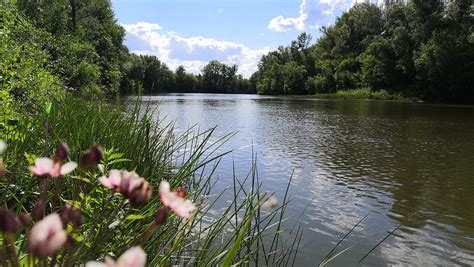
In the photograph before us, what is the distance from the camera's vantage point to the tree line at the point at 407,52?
4316 centimetres

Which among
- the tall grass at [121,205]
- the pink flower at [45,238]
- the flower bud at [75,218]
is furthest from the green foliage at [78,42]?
the pink flower at [45,238]

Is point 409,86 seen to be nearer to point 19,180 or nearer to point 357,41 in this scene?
point 357,41

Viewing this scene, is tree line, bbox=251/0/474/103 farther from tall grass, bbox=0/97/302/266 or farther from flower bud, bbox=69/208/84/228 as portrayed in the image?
flower bud, bbox=69/208/84/228

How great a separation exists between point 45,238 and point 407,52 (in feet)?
178

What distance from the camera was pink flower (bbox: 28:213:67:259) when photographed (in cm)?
53

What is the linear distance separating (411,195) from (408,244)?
2.69 metres

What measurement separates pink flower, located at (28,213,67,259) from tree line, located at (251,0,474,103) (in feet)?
157

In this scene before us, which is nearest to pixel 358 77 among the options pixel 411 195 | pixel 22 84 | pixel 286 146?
pixel 286 146

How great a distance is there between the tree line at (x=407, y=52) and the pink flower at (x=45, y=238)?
47.7m

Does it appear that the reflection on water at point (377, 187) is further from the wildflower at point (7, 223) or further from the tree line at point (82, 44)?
the tree line at point (82, 44)

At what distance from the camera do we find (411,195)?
778 cm

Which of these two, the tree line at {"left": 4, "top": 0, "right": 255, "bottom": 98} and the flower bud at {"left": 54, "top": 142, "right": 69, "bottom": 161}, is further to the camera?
the tree line at {"left": 4, "top": 0, "right": 255, "bottom": 98}

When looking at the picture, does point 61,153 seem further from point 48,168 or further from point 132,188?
point 132,188

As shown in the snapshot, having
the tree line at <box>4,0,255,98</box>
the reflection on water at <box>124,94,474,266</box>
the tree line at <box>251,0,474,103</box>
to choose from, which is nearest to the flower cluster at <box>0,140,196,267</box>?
the reflection on water at <box>124,94,474,266</box>
